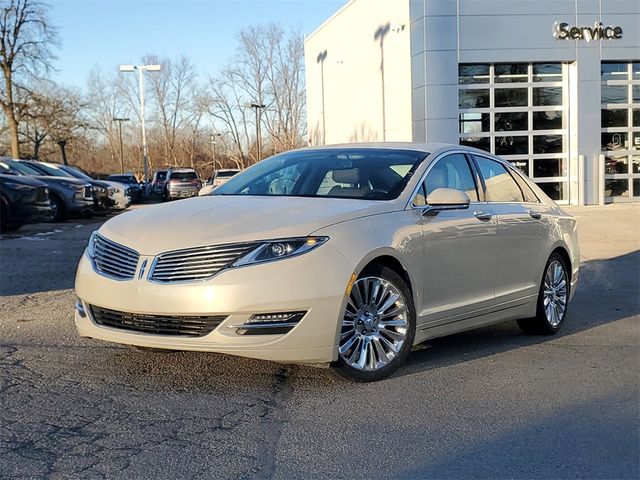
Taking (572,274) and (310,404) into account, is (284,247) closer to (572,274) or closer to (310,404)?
(310,404)

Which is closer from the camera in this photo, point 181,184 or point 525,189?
point 525,189

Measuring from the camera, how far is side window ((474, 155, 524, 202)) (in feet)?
21.1

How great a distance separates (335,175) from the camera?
5742 millimetres

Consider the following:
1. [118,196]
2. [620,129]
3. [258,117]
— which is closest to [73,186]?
[118,196]

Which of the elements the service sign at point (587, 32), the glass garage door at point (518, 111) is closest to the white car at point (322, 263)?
the glass garage door at point (518, 111)

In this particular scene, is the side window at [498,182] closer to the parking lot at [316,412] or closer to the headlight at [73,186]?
the parking lot at [316,412]

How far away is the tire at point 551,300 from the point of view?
6.69 metres

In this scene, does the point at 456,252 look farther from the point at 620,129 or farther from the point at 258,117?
the point at 258,117

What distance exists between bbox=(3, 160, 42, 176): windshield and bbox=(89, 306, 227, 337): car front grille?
Result: 14.7 metres

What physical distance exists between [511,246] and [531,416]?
2.19m

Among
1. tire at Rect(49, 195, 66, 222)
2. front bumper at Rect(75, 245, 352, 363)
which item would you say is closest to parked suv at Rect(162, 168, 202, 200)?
tire at Rect(49, 195, 66, 222)

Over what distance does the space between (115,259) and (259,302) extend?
1101 mm

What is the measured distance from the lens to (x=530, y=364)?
561cm

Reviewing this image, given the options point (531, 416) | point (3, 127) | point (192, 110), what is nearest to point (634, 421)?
point (531, 416)
